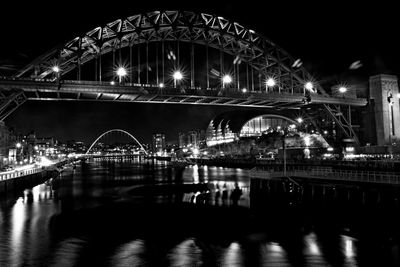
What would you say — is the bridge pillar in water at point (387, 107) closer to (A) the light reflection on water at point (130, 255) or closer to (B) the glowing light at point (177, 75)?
(B) the glowing light at point (177, 75)

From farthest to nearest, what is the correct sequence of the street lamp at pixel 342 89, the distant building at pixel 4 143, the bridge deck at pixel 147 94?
the distant building at pixel 4 143 → the street lamp at pixel 342 89 → the bridge deck at pixel 147 94

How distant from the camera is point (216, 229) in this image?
23859 millimetres

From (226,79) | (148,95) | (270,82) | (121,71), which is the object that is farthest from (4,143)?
(270,82)

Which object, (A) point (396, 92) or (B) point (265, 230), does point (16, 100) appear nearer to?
(B) point (265, 230)

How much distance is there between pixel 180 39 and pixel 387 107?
107ft

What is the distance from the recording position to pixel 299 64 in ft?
175

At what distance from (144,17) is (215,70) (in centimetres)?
1348

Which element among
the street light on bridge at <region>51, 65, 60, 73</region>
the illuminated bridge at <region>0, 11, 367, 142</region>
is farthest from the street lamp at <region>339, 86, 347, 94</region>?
the street light on bridge at <region>51, 65, 60, 73</region>

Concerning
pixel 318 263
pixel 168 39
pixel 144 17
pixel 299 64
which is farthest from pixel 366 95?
pixel 318 263

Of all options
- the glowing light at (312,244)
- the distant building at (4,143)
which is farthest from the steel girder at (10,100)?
the distant building at (4,143)

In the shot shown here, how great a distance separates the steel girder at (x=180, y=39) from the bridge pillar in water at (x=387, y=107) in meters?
8.41

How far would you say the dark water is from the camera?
59.0 ft

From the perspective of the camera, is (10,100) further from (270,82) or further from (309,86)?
(309,86)

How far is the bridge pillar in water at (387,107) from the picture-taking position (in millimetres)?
51062
